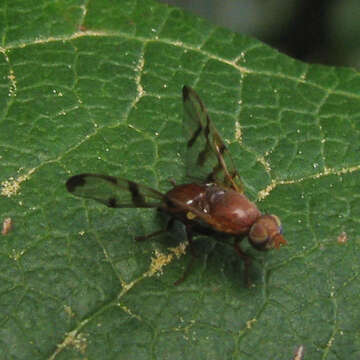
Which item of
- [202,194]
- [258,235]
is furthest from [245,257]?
[202,194]

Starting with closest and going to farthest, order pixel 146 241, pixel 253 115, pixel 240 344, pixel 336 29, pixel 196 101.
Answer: pixel 240 344 → pixel 146 241 → pixel 196 101 → pixel 253 115 → pixel 336 29

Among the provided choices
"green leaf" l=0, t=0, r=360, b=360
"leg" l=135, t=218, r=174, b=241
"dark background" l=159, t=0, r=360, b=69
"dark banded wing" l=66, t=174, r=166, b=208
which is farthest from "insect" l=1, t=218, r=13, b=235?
"dark background" l=159, t=0, r=360, b=69

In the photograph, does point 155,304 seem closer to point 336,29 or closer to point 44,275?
point 44,275

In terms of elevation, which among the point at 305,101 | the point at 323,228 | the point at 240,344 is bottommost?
the point at 240,344

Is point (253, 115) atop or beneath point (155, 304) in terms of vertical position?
atop

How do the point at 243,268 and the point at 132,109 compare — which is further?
the point at 132,109

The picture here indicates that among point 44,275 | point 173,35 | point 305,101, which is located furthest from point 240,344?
point 173,35

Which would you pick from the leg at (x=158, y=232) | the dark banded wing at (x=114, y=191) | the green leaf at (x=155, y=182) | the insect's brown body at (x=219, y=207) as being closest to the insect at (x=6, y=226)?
the green leaf at (x=155, y=182)
